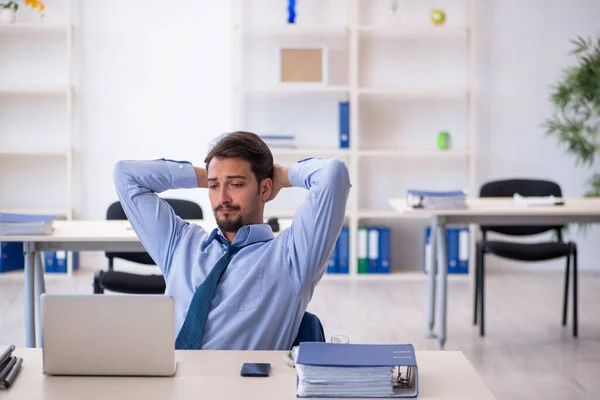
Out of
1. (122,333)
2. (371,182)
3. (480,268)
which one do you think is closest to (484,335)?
(480,268)

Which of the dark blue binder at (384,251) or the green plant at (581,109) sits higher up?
the green plant at (581,109)

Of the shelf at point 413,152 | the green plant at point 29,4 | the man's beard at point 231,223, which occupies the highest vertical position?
the green plant at point 29,4

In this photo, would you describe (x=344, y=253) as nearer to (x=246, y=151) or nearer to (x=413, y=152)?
(x=413, y=152)

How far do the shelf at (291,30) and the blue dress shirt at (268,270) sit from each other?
4129mm

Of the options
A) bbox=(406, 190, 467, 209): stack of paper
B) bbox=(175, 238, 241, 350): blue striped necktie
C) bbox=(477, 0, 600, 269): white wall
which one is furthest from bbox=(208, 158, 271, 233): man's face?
bbox=(477, 0, 600, 269): white wall

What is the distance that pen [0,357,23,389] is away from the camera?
172cm

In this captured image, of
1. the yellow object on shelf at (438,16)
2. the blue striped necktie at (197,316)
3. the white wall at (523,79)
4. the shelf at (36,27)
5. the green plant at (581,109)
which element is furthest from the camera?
the white wall at (523,79)

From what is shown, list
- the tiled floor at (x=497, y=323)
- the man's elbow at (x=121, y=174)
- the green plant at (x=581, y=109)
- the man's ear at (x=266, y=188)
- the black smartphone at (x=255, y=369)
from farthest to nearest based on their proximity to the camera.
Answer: the green plant at (x=581, y=109) → the tiled floor at (x=497, y=323) → the man's elbow at (x=121, y=174) → the man's ear at (x=266, y=188) → the black smartphone at (x=255, y=369)

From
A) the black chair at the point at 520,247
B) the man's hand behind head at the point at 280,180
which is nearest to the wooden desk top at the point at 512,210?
the black chair at the point at 520,247

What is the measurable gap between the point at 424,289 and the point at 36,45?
3.44m

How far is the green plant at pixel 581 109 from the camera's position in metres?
6.01

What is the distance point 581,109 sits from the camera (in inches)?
257

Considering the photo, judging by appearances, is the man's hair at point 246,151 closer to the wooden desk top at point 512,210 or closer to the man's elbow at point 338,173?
the man's elbow at point 338,173

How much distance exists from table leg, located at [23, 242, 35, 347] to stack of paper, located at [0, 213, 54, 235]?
7cm
